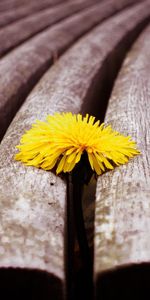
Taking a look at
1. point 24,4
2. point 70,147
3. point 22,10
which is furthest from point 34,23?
point 70,147

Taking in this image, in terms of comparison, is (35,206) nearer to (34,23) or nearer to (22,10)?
(34,23)

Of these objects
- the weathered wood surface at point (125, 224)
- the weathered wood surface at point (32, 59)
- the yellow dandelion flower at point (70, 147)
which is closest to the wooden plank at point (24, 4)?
the weathered wood surface at point (32, 59)

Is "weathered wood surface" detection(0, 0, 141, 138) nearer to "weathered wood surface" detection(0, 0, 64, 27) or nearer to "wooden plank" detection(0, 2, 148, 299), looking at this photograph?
"wooden plank" detection(0, 2, 148, 299)

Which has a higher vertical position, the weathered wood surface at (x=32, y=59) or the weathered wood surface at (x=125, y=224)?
the weathered wood surface at (x=32, y=59)

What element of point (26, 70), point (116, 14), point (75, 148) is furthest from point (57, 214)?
point (116, 14)

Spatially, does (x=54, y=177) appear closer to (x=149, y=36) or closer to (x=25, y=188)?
(x=25, y=188)

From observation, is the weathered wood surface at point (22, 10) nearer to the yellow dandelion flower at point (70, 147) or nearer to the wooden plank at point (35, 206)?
the wooden plank at point (35, 206)
